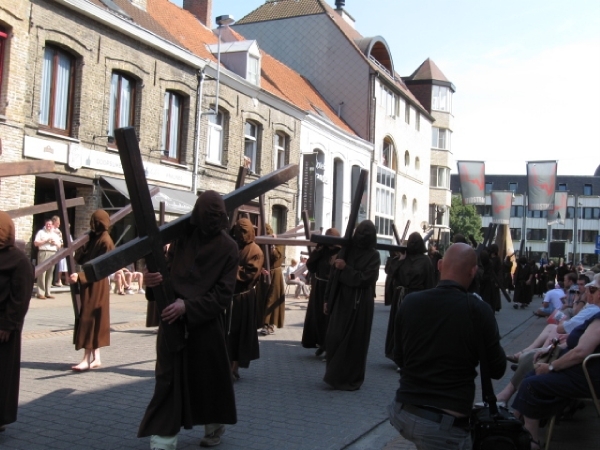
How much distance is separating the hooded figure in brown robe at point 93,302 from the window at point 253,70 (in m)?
19.2

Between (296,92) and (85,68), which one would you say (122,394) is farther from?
(296,92)

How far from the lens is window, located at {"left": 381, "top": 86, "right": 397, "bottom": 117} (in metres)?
38.9

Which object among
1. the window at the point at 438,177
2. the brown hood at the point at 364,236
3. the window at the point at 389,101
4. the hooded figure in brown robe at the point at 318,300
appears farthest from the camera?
the window at the point at 438,177

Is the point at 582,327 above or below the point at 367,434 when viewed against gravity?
above

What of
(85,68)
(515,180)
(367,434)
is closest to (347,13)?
(85,68)

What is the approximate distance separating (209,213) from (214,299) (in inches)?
23.3

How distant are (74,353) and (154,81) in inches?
538

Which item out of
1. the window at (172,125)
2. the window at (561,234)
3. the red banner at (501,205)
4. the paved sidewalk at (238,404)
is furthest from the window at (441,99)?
the window at (561,234)

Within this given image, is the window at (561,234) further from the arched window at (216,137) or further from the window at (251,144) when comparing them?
the arched window at (216,137)

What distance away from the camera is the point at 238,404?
6.90 m

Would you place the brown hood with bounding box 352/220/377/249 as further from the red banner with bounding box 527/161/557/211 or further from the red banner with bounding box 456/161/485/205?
the red banner with bounding box 527/161/557/211

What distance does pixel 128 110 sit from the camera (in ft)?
68.5

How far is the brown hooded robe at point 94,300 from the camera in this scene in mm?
7961

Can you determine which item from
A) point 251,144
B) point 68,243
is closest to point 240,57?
point 251,144
